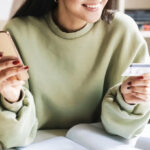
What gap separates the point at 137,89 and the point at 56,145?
0.77 feet

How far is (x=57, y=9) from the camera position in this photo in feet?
3.33

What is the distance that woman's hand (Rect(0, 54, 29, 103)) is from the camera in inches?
28.5

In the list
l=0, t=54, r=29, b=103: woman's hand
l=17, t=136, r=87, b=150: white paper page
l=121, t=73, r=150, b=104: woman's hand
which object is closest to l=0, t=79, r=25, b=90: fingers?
l=0, t=54, r=29, b=103: woman's hand

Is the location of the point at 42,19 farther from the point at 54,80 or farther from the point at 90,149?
the point at 90,149

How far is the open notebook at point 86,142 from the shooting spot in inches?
30.2

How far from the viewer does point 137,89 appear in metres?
0.79

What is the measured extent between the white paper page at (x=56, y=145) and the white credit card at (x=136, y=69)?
8.1 inches

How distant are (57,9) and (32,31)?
0.37 feet

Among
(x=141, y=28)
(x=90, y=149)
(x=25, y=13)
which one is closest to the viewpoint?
(x=90, y=149)

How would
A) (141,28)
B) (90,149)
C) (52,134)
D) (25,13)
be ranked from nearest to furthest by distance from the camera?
1. (90,149)
2. (52,134)
3. (25,13)
4. (141,28)

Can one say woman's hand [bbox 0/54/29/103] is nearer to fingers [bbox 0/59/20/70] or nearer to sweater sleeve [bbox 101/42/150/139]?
fingers [bbox 0/59/20/70]

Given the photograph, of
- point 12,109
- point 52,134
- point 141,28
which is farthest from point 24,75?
point 141,28

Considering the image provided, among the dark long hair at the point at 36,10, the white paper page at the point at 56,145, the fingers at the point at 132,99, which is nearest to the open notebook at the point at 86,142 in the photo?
the white paper page at the point at 56,145

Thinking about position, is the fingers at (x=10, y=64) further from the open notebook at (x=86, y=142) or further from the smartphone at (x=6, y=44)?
the open notebook at (x=86, y=142)
